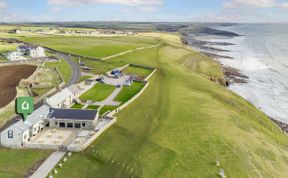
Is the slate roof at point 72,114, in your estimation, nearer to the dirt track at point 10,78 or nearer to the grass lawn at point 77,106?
the grass lawn at point 77,106

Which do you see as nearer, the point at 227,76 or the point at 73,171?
the point at 73,171

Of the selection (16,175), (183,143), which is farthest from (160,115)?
(16,175)

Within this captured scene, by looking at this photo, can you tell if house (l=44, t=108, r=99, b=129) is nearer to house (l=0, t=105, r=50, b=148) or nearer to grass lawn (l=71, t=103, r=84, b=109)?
house (l=0, t=105, r=50, b=148)

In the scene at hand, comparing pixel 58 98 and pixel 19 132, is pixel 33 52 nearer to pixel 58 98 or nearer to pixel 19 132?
pixel 58 98

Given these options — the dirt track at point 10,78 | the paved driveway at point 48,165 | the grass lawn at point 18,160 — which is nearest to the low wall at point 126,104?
the paved driveway at point 48,165

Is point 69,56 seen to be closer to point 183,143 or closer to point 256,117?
point 256,117

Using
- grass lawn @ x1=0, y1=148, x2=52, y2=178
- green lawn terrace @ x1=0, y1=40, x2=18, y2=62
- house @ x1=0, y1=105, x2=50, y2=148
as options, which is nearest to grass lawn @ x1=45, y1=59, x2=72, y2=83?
green lawn terrace @ x1=0, y1=40, x2=18, y2=62

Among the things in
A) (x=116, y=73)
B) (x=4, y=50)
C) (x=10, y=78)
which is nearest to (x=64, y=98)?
(x=116, y=73)
